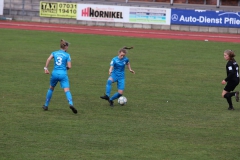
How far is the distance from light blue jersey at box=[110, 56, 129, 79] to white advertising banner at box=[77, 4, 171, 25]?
27.8 metres

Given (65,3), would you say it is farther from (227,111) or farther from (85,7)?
(227,111)

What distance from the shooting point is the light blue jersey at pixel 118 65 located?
52.9 ft

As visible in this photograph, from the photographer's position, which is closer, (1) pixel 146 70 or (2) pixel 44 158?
(2) pixel 44 158

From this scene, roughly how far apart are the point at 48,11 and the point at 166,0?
12.4 meters

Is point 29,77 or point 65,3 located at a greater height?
point 65,3

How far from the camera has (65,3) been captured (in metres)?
45.3

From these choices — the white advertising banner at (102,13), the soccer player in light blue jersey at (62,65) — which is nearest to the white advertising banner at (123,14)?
the white advertising banner at (102,13)

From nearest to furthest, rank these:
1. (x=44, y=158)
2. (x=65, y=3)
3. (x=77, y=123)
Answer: (x=44, y=158)
(x=77, y=123)
(x=65, y=3)

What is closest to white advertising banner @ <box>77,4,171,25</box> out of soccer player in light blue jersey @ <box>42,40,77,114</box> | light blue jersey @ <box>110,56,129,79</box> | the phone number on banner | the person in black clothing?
the phone number on banner

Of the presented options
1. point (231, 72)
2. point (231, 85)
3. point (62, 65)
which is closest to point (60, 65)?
point (62, 65)

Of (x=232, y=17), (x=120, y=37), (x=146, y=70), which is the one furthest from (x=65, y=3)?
(x=146, y=70)

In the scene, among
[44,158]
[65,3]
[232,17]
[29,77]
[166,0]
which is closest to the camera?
[44,158]

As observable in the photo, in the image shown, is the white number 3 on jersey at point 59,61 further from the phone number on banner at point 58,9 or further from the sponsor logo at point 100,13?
the phone number on banner at point 58,9

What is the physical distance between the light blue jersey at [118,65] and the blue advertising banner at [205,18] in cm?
Answer: 2768
